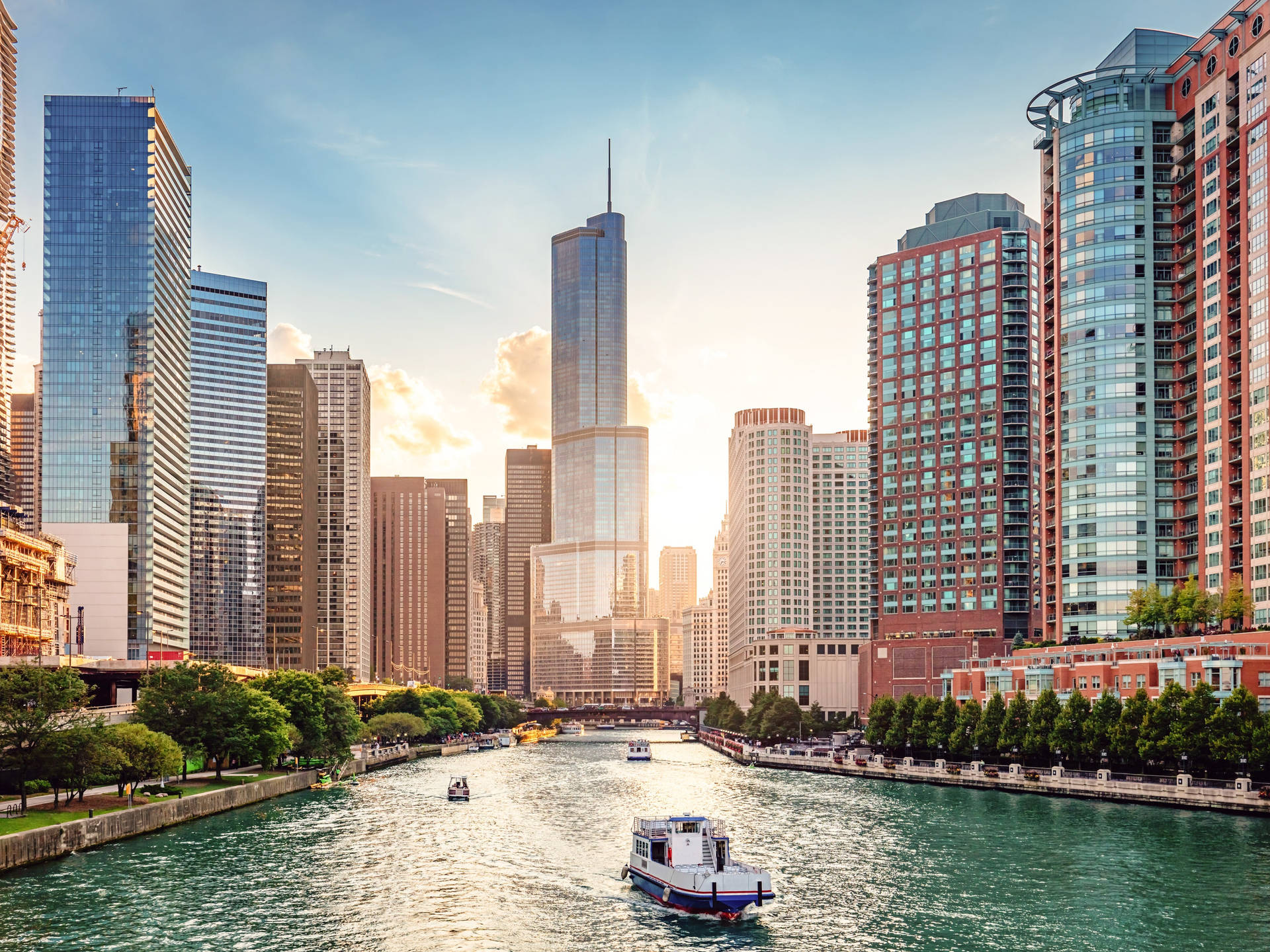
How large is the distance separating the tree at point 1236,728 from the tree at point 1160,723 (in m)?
6.16

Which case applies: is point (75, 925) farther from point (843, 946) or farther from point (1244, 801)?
point (1244, 801)

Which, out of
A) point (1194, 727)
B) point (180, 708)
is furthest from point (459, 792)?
point (1194, 727)

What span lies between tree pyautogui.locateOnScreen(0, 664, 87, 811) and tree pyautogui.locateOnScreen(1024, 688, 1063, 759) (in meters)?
125

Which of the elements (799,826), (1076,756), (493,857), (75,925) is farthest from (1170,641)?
(75,925)

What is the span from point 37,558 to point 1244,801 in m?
162

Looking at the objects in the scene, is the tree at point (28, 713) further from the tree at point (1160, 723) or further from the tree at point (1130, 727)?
the tree at point (1130, 727)

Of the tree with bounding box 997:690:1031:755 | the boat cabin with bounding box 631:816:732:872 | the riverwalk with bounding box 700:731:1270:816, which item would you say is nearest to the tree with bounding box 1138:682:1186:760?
the riverwalk with bounding box 700:731:1270:816

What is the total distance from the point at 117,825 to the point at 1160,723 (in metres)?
118

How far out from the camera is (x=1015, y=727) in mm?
191500

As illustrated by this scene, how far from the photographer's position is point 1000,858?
11281cm

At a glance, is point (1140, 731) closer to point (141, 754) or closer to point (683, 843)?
point (683, 843)

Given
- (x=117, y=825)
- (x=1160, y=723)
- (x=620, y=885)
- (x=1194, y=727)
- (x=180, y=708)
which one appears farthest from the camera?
(x=180, y=708)

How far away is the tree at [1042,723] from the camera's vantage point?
600ft

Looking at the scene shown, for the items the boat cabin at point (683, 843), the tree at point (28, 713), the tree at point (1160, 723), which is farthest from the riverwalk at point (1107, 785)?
the tree at point (28, 713)
